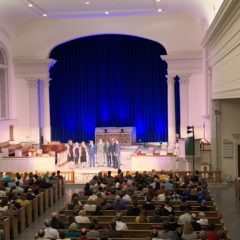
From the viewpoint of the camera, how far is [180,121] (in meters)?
30.4

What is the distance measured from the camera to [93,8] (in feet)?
89.5

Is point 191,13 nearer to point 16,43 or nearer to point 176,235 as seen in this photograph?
point 16,43

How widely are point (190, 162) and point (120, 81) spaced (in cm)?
1219

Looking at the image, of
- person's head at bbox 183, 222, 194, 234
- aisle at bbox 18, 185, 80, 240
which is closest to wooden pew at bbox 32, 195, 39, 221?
aisle at bbox 18, 185, 80, 240

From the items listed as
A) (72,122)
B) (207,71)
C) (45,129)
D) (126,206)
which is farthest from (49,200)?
(72,122)

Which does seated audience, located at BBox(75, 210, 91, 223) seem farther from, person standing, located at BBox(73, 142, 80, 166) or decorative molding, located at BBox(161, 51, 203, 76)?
decorative molding, located at BBox(161, 51, 203, 76)

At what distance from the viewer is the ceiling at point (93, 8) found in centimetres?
2529

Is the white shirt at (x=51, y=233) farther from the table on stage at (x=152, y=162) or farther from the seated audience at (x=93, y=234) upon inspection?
the table on stage at (x=152, y=162)

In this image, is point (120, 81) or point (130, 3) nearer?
point (130, 3)

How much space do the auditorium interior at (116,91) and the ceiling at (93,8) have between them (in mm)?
57

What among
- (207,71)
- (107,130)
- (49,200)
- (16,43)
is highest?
(16,43)

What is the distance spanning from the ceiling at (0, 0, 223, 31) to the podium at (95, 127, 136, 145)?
7278 mm

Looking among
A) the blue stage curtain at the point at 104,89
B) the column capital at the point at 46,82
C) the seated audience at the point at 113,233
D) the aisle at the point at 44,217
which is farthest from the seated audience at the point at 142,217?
the blue stage curtain at the point at 104,89

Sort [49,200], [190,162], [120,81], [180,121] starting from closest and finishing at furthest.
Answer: [49,200] → [190,162] → [180,121] → [120,81]
